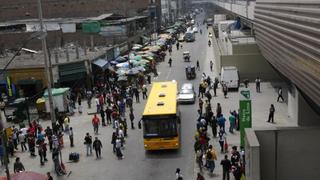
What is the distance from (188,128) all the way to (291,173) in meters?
12.6

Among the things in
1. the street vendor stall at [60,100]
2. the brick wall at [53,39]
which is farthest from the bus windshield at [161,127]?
the brick wall at [53,39]

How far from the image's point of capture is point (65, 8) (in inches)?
3625

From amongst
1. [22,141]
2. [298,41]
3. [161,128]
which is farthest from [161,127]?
[298,41]

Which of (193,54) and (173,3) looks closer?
(193,54)

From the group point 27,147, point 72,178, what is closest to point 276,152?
point 72,178

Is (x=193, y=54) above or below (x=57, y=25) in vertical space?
below

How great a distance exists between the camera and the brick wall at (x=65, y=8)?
91375 mm

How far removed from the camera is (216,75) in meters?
46.9

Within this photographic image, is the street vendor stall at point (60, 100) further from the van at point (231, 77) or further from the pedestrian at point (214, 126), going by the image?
→ the pedestrian at point (214, 126)

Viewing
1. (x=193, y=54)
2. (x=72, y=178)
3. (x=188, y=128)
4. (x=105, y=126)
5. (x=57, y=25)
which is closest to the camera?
(x=72, y=178)

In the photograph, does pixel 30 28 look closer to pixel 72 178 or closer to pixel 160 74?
pixel 160 74

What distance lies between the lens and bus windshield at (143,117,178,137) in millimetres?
23727

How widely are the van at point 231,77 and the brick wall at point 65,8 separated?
52.9 meters

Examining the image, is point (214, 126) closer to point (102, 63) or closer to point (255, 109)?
point (255, 109)
